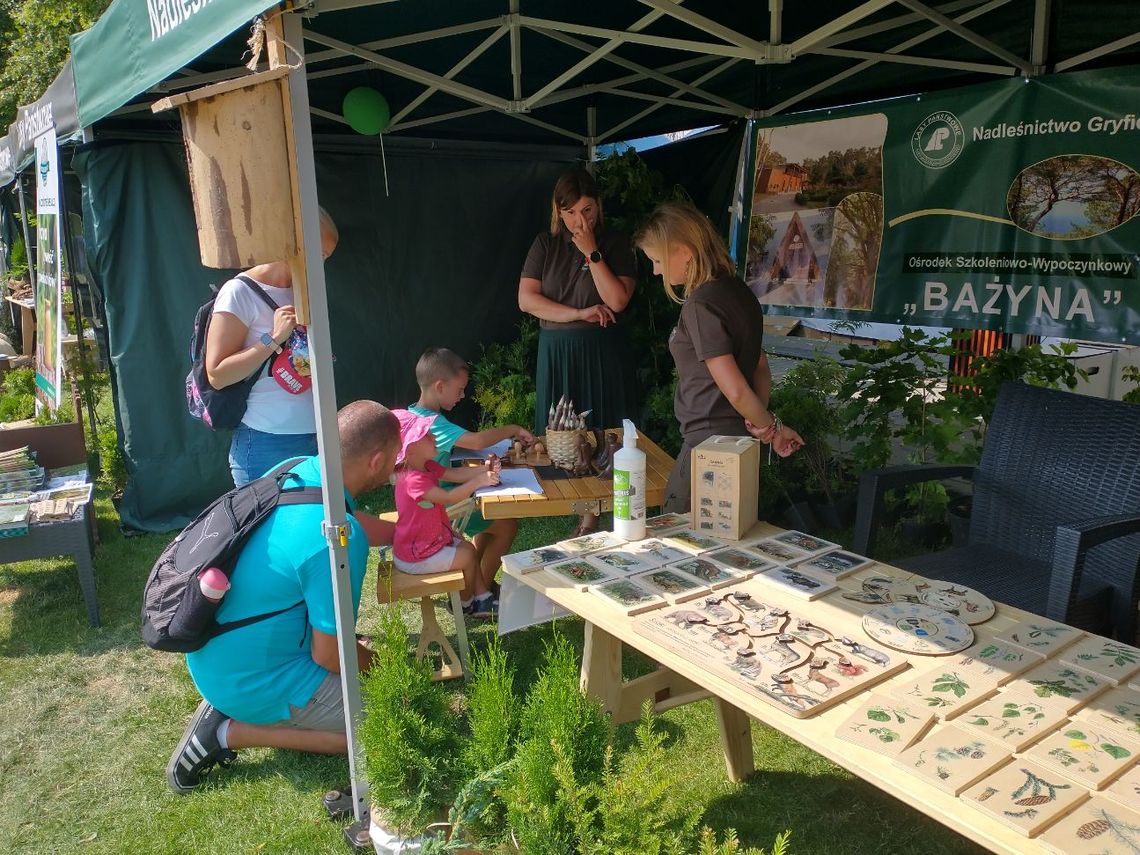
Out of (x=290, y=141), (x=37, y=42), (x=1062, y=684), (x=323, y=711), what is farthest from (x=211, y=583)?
(x=37, y=42)

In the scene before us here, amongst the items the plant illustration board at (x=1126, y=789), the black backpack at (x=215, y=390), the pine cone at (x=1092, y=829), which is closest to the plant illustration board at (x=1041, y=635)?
the plant illustration board at (x=1126, y=789)

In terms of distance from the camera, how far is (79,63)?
126 inches

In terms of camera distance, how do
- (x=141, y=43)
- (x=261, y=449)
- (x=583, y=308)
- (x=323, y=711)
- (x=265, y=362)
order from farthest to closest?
1. (x=583, y=308)
2. (x=261, y=449)
3. (x=265, y=362)
4. (x=323, y=711)
5. (x=141, y=43)

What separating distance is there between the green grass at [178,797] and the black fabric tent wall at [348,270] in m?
1.64

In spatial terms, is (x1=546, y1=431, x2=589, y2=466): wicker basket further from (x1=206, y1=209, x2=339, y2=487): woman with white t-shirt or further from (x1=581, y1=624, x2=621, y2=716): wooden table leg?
(x1=581, y1=624, x2=621, y2=716): wooden table leg

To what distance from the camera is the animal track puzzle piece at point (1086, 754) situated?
122cm

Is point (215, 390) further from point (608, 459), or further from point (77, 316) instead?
point (77, 316)

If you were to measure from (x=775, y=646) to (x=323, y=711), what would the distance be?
1531 mm

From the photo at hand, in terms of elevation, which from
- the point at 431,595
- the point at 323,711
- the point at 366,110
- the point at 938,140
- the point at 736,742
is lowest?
the point at 736,742

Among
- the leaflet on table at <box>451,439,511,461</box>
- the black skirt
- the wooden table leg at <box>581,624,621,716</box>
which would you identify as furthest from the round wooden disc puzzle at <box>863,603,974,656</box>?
the black skirt

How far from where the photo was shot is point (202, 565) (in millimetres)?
2182

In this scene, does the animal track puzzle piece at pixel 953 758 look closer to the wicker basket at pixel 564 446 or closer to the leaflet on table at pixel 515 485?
the leaflet on table at pixel 515 485

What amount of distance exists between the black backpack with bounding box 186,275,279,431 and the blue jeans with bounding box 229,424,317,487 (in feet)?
0.26

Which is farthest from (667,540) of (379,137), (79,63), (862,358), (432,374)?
(379,137)
